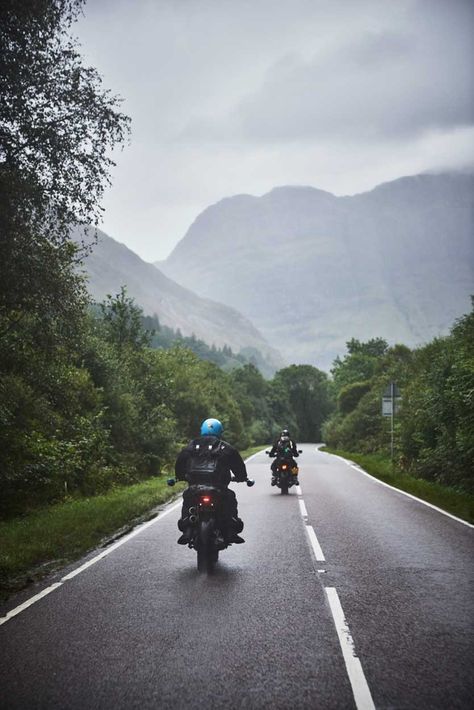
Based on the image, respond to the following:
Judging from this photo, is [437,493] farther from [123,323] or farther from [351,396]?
[351,396]

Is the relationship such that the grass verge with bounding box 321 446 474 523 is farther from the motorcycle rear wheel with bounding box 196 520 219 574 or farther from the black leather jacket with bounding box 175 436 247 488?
the motorcycle rear wheel with bounding box 196 520 219 574

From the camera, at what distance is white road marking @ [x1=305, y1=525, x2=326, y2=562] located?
9.09 meters

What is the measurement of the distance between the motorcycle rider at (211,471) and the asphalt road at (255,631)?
20.8 inches

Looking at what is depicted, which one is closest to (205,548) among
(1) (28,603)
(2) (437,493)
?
(1) (28,603)

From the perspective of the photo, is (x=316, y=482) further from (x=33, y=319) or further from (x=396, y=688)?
(x=396, y=688)

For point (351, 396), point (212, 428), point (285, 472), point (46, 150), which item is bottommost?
point (285, 472)

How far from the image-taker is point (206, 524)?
837 centimetres

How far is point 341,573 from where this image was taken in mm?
8016

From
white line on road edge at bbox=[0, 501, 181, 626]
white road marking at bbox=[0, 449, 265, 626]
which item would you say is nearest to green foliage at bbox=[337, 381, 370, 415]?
white road marking at bbox=[0, 449, 265, 626]

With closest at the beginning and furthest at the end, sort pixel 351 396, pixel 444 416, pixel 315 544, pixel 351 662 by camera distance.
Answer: pixel 351 662 → pixel 315 544 → pixel 444 416 → pixel 351 396

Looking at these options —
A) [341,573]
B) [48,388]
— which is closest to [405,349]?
[48,388]

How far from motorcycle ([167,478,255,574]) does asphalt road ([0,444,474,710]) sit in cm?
26

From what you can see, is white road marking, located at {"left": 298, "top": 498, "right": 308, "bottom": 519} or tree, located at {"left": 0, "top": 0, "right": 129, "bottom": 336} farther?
white road marking, located at {"left": 298, "top": 498, "right": 308, "bottom": 519}

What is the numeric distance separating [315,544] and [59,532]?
14.3 feet
